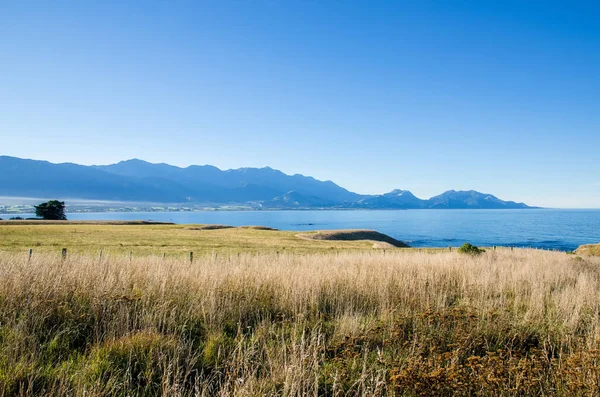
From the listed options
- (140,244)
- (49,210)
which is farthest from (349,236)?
(49,210)

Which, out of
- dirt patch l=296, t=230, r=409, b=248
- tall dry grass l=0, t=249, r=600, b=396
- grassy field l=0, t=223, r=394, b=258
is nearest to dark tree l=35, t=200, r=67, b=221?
grassy field l=0, t=223, r=394, b=258

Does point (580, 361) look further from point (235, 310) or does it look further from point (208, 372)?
point (235, 310)

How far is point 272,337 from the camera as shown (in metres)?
6.29

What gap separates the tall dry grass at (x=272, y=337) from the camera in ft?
14.1

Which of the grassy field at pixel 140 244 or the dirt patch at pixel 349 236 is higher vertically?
the grassy field at pixel 140 244

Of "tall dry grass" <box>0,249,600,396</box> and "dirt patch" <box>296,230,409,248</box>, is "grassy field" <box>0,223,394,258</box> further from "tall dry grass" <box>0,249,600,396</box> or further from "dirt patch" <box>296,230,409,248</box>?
"tall dry grass" <box>0,249,600,396</box>

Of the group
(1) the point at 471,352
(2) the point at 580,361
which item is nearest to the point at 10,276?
(1) the point at 471,352

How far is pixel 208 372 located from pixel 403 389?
285 cm

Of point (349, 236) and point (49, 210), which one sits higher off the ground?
point (49, 210)

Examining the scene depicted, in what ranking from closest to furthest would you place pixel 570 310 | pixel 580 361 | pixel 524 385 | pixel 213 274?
pixel 524 385, pixel 580 361, pixel 570 310, pixel 213 274

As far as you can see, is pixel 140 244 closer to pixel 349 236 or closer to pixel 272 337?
pixel 272 337

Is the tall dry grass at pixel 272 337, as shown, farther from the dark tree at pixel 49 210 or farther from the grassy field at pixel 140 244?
the dark tree at pixel 49 210

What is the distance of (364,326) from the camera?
22.2ft

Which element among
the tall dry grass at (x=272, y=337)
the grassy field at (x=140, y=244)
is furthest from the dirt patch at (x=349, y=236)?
the tall dry grass at (x=272, y=337)
